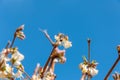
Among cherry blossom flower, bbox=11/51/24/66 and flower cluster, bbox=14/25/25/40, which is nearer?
cherry blossom flower, bbox=11/51/24/66

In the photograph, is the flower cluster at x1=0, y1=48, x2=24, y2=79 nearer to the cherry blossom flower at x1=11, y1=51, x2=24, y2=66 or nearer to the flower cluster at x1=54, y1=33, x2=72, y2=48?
the cherry blossom flower at x1=11, y1=51, x2=24, y2=66

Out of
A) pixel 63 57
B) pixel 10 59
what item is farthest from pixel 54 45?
pixel 10 59

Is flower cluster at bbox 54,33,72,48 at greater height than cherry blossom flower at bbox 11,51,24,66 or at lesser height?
greater

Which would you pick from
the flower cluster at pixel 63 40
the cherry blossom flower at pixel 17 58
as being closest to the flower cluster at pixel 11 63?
the cherry blossom flower at pixel 17 58

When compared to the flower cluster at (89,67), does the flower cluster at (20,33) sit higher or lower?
higher

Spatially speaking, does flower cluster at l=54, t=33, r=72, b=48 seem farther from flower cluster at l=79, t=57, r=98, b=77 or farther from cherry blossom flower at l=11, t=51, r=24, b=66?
cherry blossom flower at l=11, t=51, r=24, b=66

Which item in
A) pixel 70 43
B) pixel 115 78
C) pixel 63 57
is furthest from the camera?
pixel 70 43

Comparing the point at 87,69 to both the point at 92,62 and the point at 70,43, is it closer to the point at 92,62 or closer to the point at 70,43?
the point at 92,62

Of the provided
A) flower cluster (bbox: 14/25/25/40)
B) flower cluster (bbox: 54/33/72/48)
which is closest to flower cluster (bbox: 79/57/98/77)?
flower cluster (bbox: 54/33/72/48)

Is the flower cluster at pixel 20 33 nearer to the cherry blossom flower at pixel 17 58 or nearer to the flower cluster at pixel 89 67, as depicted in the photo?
the cherry blossom flower at pixel 17 58
